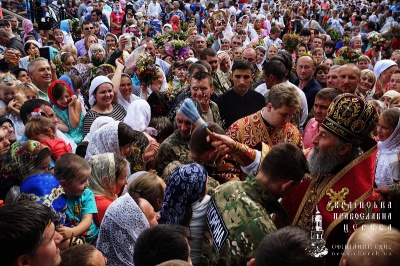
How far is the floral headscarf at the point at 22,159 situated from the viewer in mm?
4156

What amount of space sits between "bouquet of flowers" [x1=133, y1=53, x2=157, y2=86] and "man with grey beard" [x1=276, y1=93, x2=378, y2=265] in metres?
4.26

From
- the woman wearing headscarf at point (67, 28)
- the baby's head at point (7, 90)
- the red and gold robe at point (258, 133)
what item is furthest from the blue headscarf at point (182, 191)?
the woman wearing headscarf at point (67, 28)

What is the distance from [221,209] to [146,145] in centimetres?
228

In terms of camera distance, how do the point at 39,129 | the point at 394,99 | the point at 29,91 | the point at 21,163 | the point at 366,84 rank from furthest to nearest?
1. the point at 366,84
2. the point at 29,91
3. the point at 394,99
4. the point at 39,129
5. the point at 21,163

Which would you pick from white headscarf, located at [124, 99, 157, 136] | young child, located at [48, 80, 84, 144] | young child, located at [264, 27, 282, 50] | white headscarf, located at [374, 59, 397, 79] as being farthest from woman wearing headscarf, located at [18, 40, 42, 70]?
young child, located at [264, 27, 282, 50]

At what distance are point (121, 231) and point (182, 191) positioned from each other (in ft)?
1.54

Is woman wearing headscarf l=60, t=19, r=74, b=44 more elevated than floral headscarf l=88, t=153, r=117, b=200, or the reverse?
floral headscarf l=88, t=153, r=117, b=200

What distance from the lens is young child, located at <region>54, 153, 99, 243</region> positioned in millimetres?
3801

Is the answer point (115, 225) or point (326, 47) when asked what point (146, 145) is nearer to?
point (115, 225)

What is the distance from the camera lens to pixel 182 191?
127 inches

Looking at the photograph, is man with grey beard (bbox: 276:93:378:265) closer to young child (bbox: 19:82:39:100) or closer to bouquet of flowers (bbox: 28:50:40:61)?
young child (bbox: 19:82:39:100)

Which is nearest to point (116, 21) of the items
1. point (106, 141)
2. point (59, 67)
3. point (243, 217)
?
point (59, 67)

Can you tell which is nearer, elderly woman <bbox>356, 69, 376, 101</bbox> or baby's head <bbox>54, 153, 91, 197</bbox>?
baby's head <bbox>54, 153, 91, 197</bbox>

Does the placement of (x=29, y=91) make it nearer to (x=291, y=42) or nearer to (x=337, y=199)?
(x=337, y=199)
